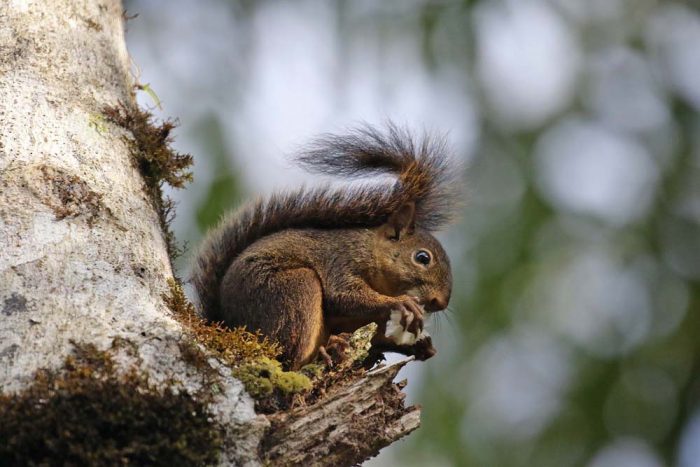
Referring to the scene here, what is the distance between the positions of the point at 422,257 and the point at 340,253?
46cm

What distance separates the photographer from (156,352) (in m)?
2.00

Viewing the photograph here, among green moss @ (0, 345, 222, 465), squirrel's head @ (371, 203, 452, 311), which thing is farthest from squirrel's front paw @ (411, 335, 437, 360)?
green moss @ (0, 345, 222, 465)

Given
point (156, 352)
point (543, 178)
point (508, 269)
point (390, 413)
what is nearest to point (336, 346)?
point (390, 413)

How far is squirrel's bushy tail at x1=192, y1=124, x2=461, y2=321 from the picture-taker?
3.47 metres

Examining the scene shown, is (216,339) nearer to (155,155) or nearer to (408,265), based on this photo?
(155,155)

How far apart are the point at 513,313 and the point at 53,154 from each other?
14.2 ft

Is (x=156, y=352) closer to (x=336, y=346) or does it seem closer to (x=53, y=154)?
(x=53, y=154)

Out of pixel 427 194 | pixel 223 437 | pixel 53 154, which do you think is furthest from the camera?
pixel 427 194

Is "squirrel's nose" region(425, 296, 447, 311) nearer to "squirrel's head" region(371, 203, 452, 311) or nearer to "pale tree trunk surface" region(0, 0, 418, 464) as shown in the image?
"squirrel's head" region(371, 203, 452, 311)

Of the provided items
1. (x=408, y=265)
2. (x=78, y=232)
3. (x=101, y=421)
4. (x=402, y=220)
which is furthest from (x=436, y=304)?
(x=101, y=421)

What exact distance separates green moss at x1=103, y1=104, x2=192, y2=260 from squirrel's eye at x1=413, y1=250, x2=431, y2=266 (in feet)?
3.83

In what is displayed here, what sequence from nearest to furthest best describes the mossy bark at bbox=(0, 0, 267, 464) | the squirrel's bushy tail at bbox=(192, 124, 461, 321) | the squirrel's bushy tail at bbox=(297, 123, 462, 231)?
the mossy bark at bbox=(0, 0, 267, 464) < the squirrel's bushy tail at bbox=(192, 124, 461, 321) < the squirrel's bushy tail at bbox=(297, 123, 462, 231)

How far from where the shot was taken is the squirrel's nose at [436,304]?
3.77m

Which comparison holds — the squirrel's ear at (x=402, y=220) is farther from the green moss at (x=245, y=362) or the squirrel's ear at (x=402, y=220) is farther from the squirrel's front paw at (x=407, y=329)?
the green moss at (x=245, y=362)
